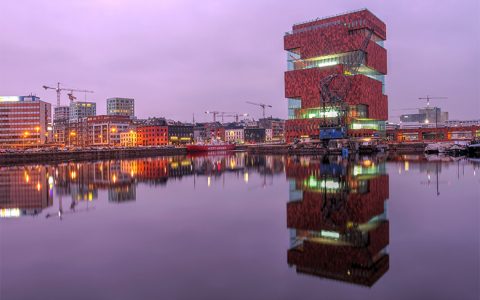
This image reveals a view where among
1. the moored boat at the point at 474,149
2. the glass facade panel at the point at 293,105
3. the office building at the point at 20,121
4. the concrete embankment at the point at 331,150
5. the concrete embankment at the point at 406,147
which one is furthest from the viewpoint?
the office building at the point at 20,121

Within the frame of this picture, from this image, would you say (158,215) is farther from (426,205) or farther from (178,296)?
(426,205)

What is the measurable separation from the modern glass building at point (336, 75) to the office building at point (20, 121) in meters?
111

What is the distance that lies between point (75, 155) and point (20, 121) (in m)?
91.9

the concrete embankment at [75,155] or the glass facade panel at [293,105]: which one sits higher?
the glass facade panel at [293,105]

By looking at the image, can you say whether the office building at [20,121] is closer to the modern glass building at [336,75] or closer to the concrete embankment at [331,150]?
the concrete embankment at [331,150]

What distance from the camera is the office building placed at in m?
174

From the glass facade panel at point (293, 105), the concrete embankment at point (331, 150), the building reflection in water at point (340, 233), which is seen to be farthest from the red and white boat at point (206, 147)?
the building reflection in water at point (340, 233)

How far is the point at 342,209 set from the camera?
829 inches

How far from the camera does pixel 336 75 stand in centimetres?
12175

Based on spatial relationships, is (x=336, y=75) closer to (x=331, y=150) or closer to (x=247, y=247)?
(x=331, y=150)

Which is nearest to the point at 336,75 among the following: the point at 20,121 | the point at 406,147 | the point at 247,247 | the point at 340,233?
the point at 406,147

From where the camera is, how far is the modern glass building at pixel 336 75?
127m

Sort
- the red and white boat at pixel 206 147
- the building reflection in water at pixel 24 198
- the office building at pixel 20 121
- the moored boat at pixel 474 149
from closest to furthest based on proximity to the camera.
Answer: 1. the building reflection in water at pixel 24 198
2. the moored boat at pixel 474 149
3. the red and white boat at pixel 206 147
4. the office building at pixel 20 121

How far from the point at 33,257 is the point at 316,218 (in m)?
12.0
